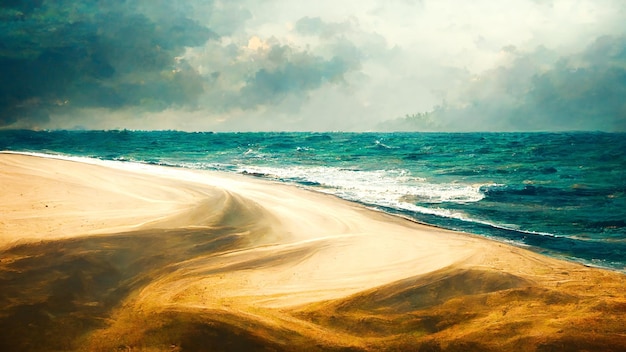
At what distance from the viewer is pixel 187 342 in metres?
3.26

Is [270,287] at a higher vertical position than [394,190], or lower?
lower

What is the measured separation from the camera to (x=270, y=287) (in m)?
4.43

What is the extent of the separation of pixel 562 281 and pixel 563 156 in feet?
81.6

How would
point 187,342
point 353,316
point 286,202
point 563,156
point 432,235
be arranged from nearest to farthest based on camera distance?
1. point 187,342
2. point 353,316
3. point 432,235
4. point 286,202
5. point 563,156

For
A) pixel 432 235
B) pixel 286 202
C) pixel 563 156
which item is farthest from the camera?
pixel 563 156

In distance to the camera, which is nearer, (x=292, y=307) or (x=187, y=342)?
(x=187, y=342)

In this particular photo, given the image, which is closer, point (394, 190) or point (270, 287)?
point (270, 287)

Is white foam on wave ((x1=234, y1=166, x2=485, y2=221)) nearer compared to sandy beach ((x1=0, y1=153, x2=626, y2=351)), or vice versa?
sandy beach ((x1=0, y1=153, x2=626, y2=351))

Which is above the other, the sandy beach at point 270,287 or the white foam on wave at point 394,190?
the white foam on wave at point 394,190

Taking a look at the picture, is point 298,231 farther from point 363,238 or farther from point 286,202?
point 286,202

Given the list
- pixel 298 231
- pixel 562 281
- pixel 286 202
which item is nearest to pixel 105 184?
pixel 286 202

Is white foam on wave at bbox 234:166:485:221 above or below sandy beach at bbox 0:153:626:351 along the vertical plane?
above

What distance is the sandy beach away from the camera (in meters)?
3.37

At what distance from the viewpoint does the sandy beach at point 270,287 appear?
11.0ft
